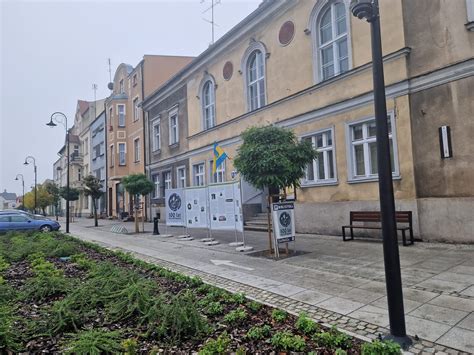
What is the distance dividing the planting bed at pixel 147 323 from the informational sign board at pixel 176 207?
330 inches

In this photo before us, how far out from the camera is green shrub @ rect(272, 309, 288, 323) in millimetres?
4457

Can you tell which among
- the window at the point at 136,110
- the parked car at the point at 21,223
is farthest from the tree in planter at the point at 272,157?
the window at the point at 136,110

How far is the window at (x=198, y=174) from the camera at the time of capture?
2167cm

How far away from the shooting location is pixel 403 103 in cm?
1029

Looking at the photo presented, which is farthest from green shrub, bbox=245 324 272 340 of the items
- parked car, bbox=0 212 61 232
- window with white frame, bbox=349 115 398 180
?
parked car, bbox=0 212 61 232

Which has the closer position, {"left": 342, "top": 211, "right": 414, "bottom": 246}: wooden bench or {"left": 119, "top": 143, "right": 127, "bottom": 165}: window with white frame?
{"left": 342, "top": 211, "right": 414, "bottom": 246}: wooden bench

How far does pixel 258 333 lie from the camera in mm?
3973

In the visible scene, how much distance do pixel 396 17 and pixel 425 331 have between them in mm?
9490

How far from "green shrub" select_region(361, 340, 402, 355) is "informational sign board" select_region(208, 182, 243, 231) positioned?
24.1 feet

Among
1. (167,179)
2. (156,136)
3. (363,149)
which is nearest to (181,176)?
(167,179)

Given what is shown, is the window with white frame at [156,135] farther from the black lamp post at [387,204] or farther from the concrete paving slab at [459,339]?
the concrete paving slab at [459,339]

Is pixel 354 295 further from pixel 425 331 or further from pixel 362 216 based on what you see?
pixel 362 216

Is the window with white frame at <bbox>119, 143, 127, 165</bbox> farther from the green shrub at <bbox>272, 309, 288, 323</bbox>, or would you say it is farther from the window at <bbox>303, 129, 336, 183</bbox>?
the green shrub at <bbox>272, 309, 288, 323</bbox>

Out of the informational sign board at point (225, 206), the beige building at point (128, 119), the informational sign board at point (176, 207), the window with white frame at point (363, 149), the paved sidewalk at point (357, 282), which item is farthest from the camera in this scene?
the beige building at point (128, 119)
